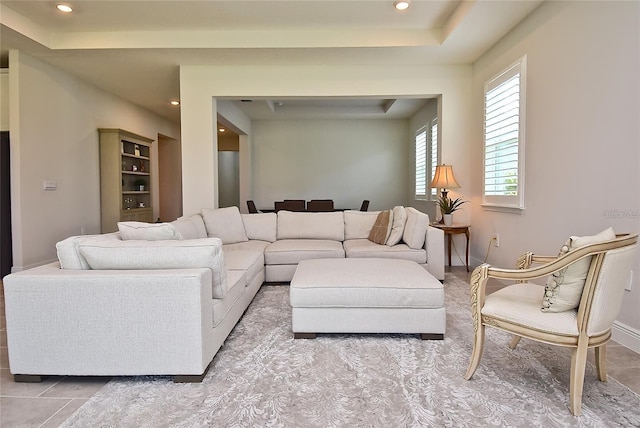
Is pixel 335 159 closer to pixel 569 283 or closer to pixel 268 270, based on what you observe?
pixel 268 270

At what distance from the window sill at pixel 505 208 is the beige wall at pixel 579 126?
61mm

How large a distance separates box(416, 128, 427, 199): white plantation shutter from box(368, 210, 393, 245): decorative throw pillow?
10.2 feet

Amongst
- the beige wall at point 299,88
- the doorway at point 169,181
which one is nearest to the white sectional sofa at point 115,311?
the beige wall at point 299,88

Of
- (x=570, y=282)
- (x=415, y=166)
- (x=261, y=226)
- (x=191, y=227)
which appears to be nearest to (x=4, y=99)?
(x=191, y=227)

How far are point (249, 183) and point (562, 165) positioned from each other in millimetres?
6841

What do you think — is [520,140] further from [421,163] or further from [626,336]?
[421,163]

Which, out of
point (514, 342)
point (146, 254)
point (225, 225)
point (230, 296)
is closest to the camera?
point (146, 254)

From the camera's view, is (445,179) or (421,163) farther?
(421,163)

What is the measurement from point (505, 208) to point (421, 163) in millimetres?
3730

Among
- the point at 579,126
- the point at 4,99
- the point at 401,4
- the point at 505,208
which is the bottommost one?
the point at 505,208

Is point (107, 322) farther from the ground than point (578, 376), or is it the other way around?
point (107, 322)

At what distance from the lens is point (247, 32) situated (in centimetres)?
444

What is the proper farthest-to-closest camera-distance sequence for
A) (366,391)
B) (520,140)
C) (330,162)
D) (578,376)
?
(330,162) → (520,140) → (366,391) → (578,376)

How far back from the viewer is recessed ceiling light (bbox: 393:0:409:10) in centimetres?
371
